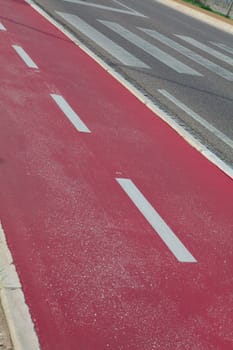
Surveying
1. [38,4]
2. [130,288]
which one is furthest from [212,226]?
[38,4]

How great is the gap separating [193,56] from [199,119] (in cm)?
644

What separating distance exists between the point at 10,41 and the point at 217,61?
285 inches

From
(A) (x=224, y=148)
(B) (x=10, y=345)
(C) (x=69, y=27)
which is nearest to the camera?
(B) (x=10, y=345)

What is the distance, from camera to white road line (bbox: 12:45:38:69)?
9.69 m

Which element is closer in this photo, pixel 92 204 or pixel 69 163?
pixel 92 204

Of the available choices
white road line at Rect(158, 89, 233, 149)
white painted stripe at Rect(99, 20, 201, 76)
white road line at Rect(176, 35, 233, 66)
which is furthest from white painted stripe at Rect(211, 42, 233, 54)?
white road line at Rect(158, 89, 233, 149)

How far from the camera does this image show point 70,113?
7727mm

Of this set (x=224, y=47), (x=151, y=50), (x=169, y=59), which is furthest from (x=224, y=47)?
(x=169, y=59)

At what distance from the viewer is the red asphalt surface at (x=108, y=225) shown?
3.81 meters

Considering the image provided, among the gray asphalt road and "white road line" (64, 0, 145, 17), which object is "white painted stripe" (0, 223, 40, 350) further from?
"white road line" (64, 0, 145, 17)

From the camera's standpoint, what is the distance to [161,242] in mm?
5020

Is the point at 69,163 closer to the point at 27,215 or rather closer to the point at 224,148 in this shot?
the point at 27,215

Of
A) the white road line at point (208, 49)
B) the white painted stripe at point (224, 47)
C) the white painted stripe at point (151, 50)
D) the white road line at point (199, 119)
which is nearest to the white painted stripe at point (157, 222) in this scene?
the white road line at point (199, 119)

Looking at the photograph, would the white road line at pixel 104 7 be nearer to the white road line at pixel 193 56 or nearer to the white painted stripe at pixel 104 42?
the white road line at pixel 193 56
